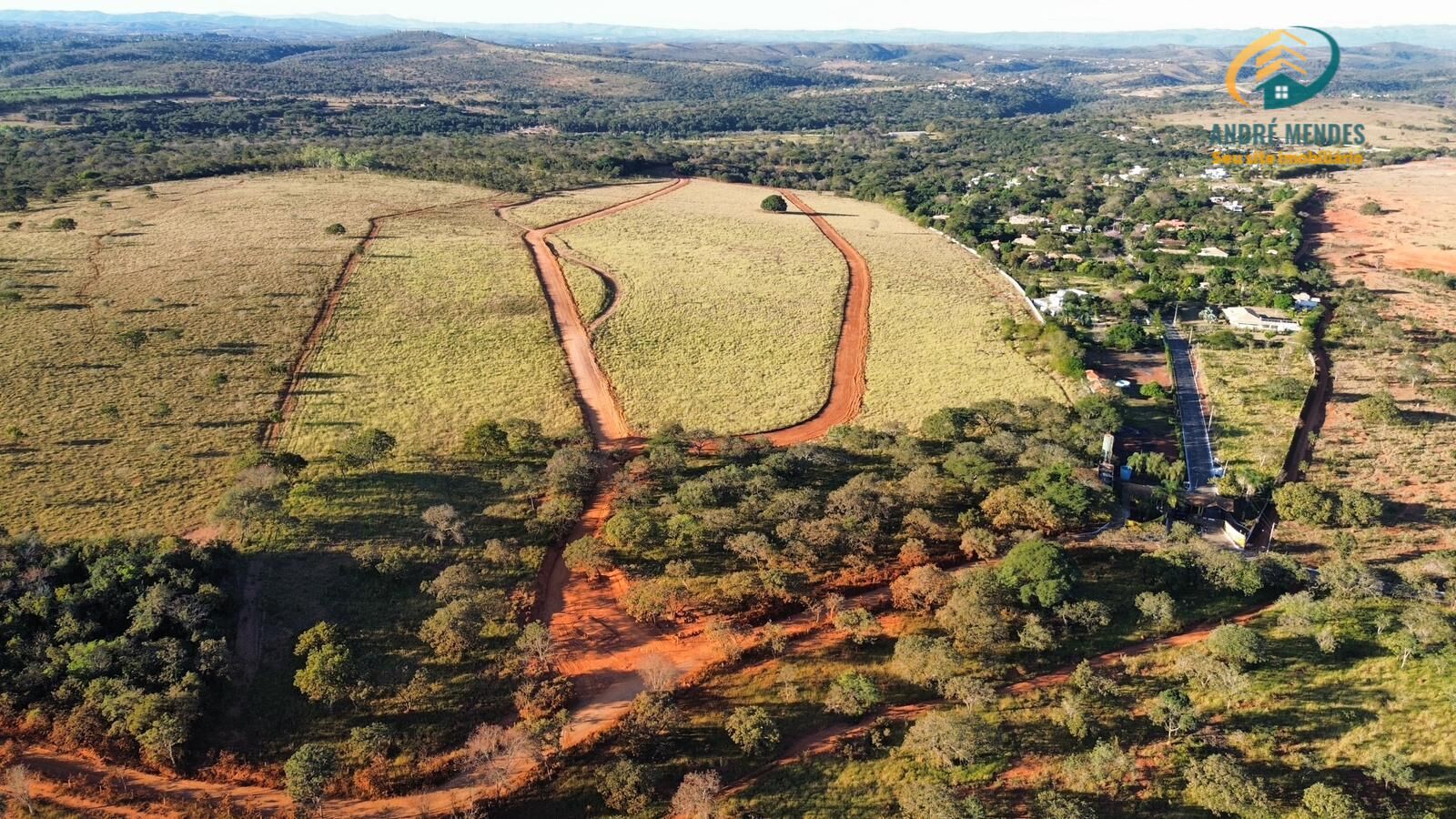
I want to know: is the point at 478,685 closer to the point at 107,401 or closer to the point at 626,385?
the point at 626,385

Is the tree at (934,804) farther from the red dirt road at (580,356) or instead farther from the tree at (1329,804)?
the red dirt road at (580,356)

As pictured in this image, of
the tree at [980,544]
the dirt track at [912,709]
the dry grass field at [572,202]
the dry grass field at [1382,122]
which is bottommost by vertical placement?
the dirt track at [912,709]

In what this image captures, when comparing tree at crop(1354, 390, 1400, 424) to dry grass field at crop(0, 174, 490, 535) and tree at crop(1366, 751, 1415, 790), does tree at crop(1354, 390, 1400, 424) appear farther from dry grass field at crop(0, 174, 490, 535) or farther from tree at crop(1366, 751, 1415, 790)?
dry grass field at crop(0, 174, 490, 535)

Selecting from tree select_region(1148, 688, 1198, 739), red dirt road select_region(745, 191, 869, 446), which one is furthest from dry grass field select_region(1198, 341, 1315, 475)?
red dirt road select_region(745, 191, 869, 446)

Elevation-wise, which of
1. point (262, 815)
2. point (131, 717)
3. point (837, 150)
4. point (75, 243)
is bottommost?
point (262, 815)

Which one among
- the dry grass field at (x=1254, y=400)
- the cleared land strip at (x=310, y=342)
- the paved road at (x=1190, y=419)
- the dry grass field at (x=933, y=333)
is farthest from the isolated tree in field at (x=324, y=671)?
the dry grass field at (x=1254, y=400)

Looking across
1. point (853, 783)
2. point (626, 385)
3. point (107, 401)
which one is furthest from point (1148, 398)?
point (107, 401)
